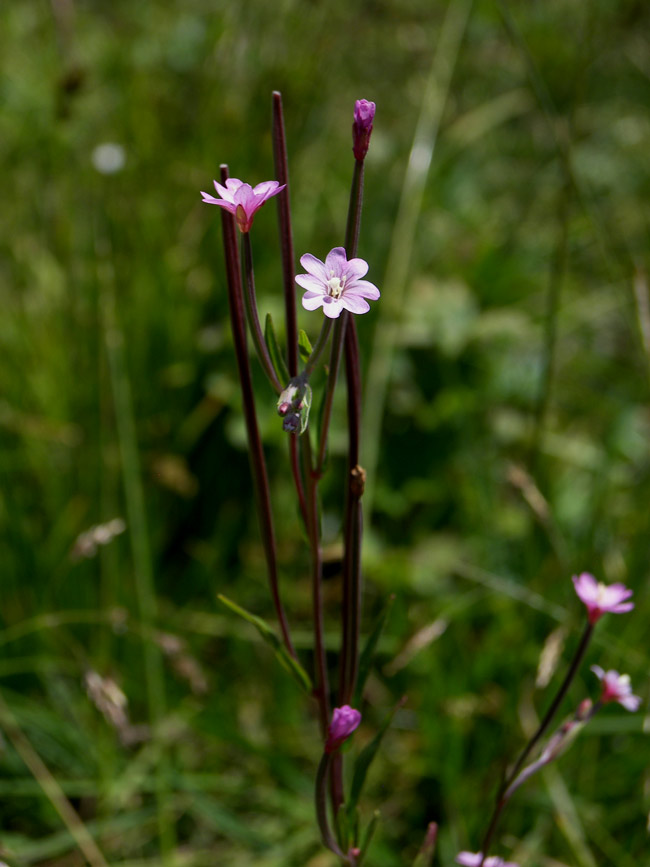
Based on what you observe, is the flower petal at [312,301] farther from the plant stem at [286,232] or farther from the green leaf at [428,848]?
the green leaf at [428,848]

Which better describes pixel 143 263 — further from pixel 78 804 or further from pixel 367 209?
pixel 78 804

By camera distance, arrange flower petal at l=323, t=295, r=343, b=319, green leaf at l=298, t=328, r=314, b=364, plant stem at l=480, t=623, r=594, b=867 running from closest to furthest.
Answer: flower petal at l=323, t=295, r=343, b=319
green leaf at l=298, t=328, r=314, b=364
plant stem at l=480, t=623, r=594, b=867

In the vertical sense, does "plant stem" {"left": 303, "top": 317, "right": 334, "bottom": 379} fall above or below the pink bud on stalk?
below

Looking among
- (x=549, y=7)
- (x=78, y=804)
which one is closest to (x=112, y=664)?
(x=78, y=804)

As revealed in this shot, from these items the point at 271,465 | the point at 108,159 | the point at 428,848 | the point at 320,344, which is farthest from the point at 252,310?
the point at 108,159

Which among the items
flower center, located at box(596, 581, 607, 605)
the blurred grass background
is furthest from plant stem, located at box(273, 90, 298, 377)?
the blurred grass background

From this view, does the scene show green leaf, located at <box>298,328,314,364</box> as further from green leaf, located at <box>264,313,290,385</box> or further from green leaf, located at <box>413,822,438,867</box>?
green leaf, located at <box>413,822,438,867</box>
